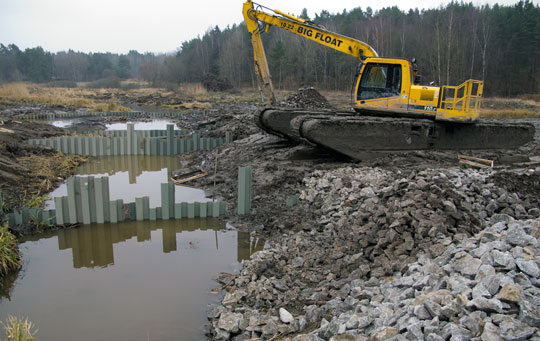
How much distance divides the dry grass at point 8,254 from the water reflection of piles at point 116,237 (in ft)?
2.56

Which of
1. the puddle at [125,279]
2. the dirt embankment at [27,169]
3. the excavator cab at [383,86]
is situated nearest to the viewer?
the puddle at [125,279]

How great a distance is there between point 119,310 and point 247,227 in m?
3.05

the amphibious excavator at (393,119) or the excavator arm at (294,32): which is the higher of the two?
the excavator arm at (294,32)

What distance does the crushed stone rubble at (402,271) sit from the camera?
3207mm

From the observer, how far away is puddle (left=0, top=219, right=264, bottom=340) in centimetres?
492

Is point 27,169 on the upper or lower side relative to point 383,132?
lower

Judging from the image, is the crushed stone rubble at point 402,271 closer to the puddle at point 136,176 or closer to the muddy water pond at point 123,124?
the puddle at point 136,176

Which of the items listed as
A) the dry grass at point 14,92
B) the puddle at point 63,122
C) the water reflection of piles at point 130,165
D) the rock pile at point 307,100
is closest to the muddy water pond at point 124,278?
the water reflection of piles at point 130,165

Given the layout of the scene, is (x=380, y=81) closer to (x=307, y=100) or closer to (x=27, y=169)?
(x=27, y=169)

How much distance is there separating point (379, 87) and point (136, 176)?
760 centimetres

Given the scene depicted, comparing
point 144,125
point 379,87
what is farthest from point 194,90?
point 379,87

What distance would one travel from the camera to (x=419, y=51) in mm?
42625

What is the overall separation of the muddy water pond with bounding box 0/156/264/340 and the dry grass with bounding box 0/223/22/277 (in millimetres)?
149

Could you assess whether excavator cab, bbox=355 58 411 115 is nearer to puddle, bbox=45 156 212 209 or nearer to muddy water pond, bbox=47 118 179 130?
puddle, bbox=45 156 212 209
